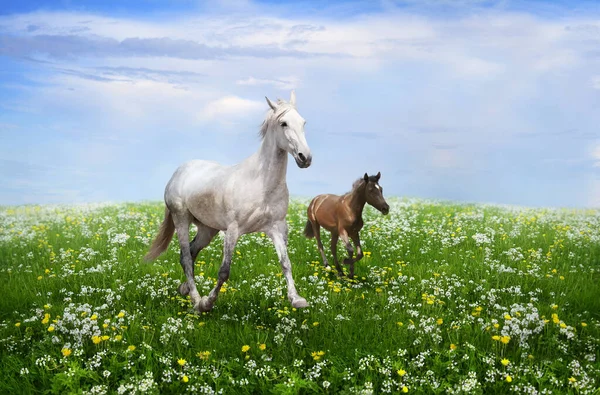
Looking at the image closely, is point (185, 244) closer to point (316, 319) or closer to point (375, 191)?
point (316, 319)

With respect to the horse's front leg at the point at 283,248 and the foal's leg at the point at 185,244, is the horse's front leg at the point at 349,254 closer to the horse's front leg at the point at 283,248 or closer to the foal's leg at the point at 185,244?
the horse's front leg at the point at 283,248

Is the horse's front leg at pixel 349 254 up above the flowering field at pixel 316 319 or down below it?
above

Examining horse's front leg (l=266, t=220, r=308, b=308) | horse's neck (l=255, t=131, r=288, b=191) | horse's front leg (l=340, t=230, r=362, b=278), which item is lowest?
horse's front leg (l=340, t=230, r=362, b=278)

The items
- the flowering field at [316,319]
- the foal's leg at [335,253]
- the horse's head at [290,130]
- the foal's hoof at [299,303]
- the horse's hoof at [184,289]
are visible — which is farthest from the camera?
the foal's leg at [335,253]

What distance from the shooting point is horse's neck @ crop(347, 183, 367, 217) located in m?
9.73

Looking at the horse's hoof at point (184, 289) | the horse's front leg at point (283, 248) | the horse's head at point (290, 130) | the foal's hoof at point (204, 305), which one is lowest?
the horse's hoof at point (184, 289)

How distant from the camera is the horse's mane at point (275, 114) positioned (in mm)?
6984

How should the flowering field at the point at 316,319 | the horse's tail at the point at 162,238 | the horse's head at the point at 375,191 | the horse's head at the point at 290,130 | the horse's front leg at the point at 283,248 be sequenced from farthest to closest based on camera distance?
the horse's tail at the point at 162,238 < the horse's head at the point at 375,191 < the horse's front leg at the point at 283,248 < the horse's head at the point at 290,130 < the flowering field at the point at 316,319

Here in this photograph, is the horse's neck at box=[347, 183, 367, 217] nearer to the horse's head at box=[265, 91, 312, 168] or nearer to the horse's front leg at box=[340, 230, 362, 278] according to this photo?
the horse's front leg at box=[340, 230, 362, 278]

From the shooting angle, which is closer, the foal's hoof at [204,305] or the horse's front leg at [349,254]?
the foal's hoof at [204,305]

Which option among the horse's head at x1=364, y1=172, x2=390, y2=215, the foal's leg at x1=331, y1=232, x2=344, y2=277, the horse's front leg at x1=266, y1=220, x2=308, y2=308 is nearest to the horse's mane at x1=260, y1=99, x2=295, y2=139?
the horse's front leg at x1=266, y1=220, x2=308, y2=308

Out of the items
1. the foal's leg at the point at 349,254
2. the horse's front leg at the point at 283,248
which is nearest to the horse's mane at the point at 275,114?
the horse's front leg at the point at 283,248

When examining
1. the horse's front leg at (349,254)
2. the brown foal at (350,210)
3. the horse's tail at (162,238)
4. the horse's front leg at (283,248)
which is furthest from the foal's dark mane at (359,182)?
the horse's tail at (162,238)

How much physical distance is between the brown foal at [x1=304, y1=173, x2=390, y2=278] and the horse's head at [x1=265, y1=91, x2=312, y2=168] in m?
2.81
